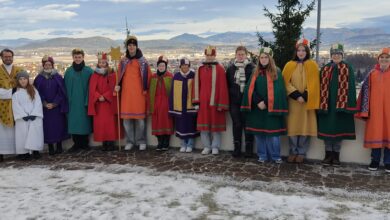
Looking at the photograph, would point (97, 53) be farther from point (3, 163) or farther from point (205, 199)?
point (205, 199)

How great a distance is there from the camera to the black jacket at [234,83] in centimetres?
654

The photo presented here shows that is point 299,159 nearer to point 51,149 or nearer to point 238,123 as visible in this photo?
point 238,123

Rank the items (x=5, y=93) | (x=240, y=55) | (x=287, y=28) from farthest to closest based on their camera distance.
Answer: (x=287, y=28) < (x=5, y=93) < (x=240, y=55)

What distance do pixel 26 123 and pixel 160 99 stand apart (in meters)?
Result: 2.41

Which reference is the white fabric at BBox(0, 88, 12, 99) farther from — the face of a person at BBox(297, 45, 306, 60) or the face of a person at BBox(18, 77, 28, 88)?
the face of a person at BBox(297, 45, 306, 60)

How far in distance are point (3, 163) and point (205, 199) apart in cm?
414

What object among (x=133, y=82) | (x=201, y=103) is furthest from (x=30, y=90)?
(x=201, y=103)

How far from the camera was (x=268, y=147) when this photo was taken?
648 cm

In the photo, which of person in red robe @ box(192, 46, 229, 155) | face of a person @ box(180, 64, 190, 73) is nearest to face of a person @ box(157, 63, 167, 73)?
face of a person @ box(180, 64, 190, 73)

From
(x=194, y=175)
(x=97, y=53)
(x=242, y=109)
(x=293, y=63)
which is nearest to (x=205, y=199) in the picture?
(x=194, y=175)

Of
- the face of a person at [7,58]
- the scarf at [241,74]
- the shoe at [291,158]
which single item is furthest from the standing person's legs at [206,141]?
the face of a person at [7,58]

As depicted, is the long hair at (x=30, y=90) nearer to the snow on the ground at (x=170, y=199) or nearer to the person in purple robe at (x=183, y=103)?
the snow on the ground at (x=170, y=199)

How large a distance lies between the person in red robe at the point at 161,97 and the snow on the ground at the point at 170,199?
4.58ft

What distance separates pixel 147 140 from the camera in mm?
7859
